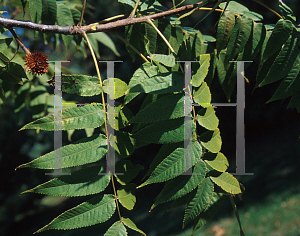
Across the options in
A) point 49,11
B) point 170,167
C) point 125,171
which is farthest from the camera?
point 49,11

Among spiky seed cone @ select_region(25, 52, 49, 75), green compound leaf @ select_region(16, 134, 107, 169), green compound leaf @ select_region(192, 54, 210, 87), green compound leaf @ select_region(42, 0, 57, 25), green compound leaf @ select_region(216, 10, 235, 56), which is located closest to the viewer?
green compound leaf @ select_region(16, 134, 107, 169)

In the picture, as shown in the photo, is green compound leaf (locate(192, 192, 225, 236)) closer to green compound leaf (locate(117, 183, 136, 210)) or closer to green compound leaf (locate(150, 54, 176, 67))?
green compound leaf (locate(117, 183, 136, 210))

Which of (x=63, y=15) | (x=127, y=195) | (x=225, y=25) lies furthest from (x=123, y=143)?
(x=63, y=15)

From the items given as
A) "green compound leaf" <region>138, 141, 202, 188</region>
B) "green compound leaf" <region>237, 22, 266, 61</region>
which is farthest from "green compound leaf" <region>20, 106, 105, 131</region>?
"green compound leaf" <region>237, 22, 266, 61</region>

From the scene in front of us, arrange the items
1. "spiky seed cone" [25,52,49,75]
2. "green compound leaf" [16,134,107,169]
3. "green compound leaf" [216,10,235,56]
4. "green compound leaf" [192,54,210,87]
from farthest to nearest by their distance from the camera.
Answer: "spiky seed cone" [25,52,49,75]
"green compound leaf" [216,10,235,56]
"green compound leaf" [192,54,210,87]
"green compound leaf" [16,134,107,169]

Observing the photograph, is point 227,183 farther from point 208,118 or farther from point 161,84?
point 161,84

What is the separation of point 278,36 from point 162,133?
0.57 metres

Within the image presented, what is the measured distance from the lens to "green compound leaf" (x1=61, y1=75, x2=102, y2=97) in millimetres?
855

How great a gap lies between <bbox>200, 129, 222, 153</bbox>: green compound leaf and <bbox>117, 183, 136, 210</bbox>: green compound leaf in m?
0.30

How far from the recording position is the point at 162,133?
802mm

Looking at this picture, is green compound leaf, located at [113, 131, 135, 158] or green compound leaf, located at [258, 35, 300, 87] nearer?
green compound leaf, located at [113, 131, 135, 158]

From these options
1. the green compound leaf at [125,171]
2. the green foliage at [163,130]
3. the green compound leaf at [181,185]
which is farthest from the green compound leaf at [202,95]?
the green compound leaf at [125,171]

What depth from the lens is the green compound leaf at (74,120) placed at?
78 centimetres

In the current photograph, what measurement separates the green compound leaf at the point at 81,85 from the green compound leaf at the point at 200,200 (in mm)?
480
